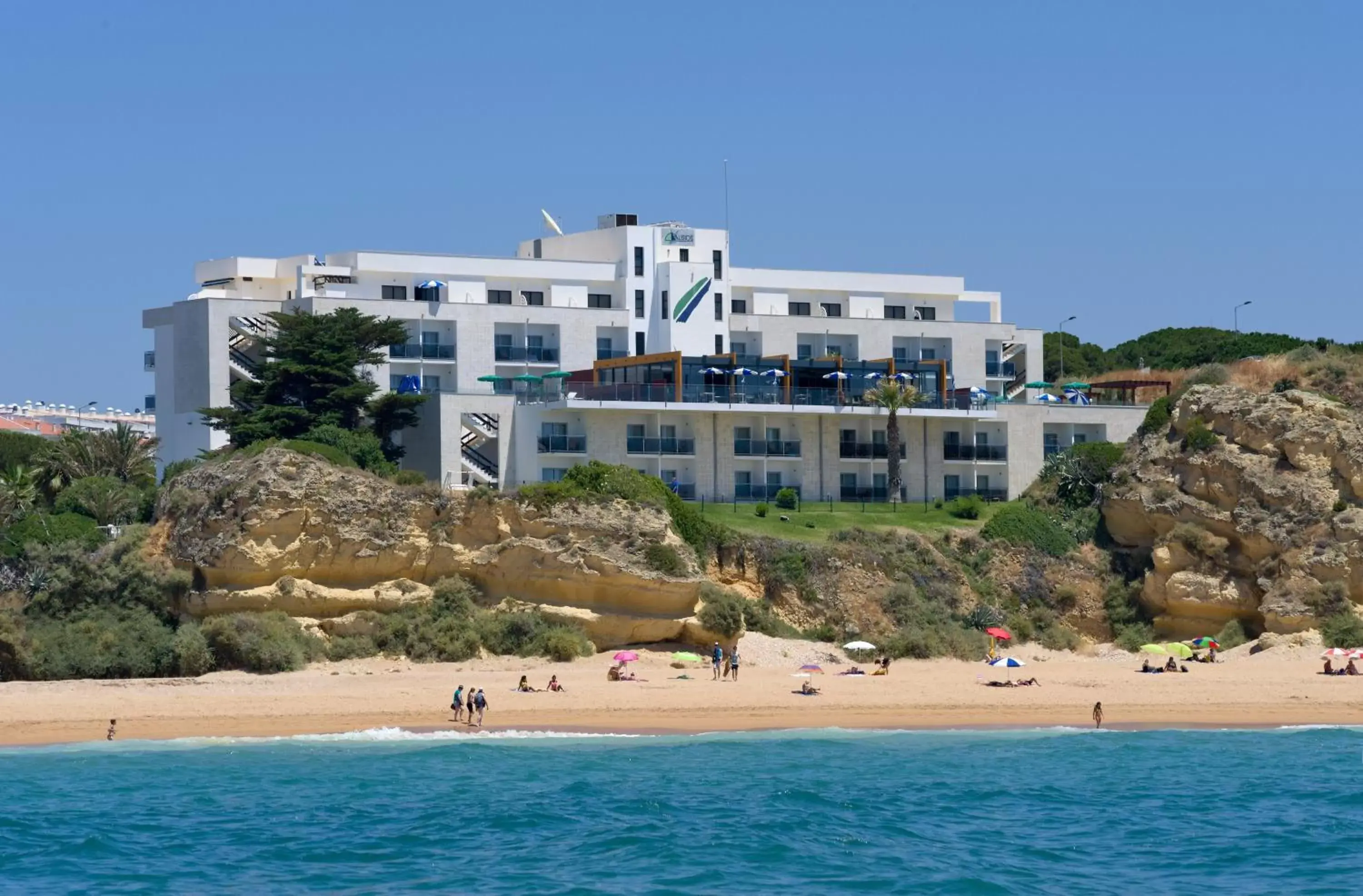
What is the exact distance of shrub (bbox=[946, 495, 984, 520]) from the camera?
72562 mm

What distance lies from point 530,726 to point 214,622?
420 inches

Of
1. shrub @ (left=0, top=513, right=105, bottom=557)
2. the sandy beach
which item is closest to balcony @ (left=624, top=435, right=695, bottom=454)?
the sandy beach

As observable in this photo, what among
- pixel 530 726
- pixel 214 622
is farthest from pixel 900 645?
pixel 214 622

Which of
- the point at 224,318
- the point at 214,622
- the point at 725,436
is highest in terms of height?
the point at 224,318

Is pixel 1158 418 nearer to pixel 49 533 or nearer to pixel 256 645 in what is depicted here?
pixel 256 645

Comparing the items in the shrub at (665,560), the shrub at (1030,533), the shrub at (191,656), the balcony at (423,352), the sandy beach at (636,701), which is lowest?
the sandy beach at (636,701)

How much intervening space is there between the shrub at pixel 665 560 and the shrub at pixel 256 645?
31.5 feet

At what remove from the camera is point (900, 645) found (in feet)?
199

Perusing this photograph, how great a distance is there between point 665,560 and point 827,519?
40.5 feet

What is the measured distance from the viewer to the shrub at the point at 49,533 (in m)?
60.5

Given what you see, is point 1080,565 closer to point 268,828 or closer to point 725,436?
point 725,436

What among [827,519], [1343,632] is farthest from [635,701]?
[1343,632]

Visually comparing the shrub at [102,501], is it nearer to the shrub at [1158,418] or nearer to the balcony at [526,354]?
the balcony at [526,354]

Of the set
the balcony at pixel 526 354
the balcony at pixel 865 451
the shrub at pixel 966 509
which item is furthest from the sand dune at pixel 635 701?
the balcony at pixel 526 354
